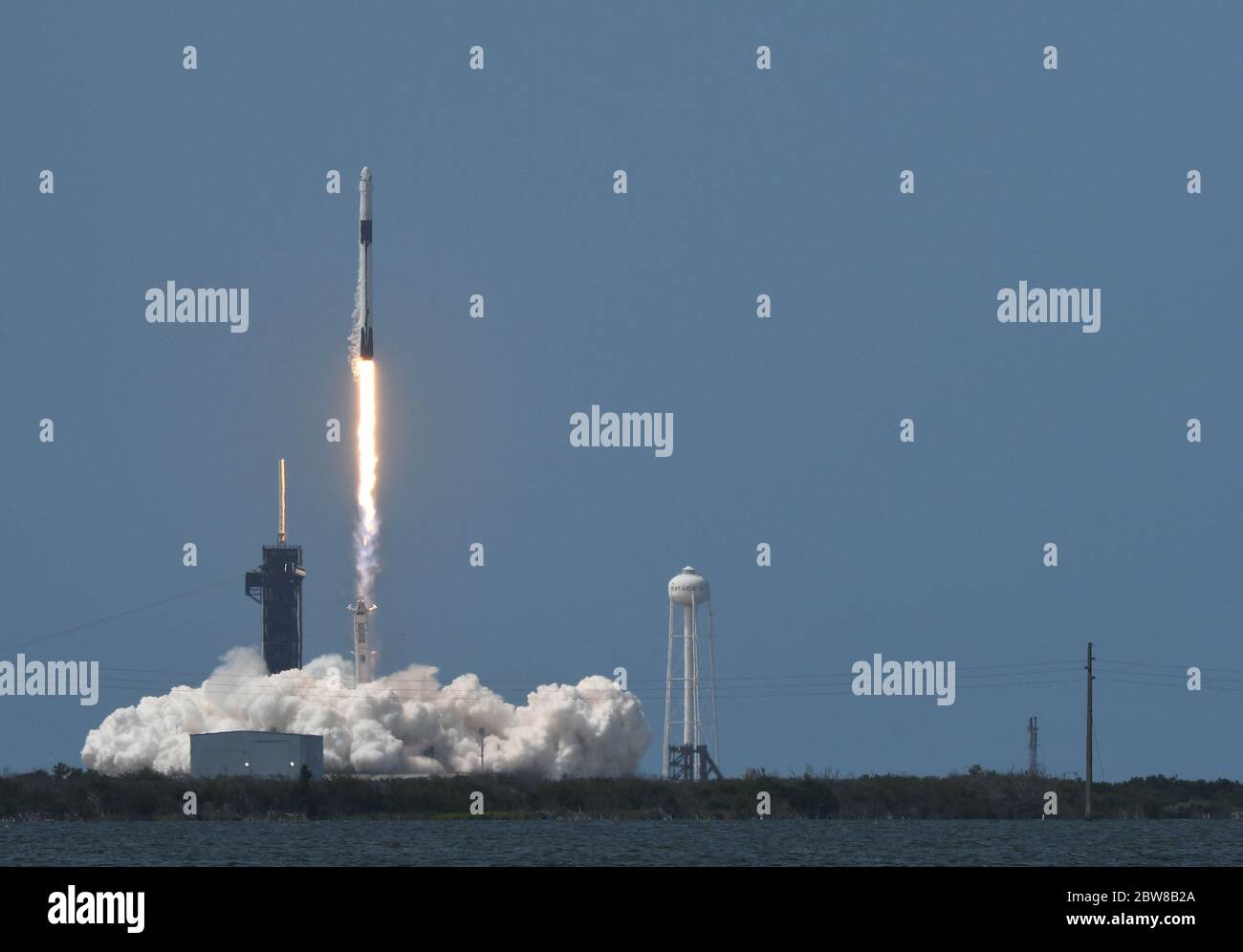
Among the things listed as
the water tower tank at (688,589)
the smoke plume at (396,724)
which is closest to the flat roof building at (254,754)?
the smoke plume at (396,724)

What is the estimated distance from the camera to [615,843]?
363ft

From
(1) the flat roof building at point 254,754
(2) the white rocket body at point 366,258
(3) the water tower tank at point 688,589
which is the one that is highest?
(2) the white rocket body at point 366,258

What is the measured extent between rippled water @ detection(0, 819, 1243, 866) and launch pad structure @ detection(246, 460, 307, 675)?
3103 cm

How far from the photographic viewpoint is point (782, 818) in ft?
511

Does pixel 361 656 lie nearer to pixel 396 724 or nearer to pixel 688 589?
pixel 396 724

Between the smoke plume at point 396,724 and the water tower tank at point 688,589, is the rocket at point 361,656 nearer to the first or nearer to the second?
the smoke plume at point 396,724

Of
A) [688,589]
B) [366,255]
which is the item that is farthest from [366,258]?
[688,589]

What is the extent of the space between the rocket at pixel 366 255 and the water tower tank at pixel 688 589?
3749 centimetres

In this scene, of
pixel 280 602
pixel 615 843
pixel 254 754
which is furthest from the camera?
pixel 280 602

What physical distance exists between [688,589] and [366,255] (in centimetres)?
4016

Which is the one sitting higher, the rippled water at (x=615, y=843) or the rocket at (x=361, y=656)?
the rocket at (x=361, y=656)

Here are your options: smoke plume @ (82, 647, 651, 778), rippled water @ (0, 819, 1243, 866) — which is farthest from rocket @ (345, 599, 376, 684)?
rippled water @ (0, 819, 1243, 866)

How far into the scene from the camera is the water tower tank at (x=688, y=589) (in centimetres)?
17438
